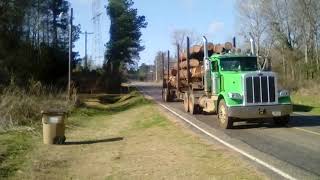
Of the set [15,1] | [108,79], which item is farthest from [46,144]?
[108,79]

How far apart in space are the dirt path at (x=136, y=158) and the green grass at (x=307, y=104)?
31.0 ft

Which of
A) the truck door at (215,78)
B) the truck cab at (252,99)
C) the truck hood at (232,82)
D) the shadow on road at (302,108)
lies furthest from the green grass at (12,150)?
the shadow on road at (302,108)

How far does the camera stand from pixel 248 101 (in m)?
20.2

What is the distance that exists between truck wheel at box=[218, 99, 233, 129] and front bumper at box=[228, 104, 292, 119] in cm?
40

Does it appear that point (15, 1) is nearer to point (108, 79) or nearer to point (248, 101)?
point (108, 79)

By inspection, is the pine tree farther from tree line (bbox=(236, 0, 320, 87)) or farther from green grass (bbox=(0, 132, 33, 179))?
green grass (bbox=(0, 132, 33, 179))

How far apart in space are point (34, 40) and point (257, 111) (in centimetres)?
4399

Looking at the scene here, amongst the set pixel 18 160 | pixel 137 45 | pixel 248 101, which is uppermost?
pixel 137 45

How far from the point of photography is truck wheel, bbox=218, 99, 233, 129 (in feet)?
66.6

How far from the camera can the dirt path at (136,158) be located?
38.7 feet

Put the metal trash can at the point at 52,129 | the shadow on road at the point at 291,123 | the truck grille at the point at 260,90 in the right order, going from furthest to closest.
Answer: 1. the shadow on road at the point at 291,123
2. the truck grille at the point at 260,90
3. the metal trash can at the point at 52,129

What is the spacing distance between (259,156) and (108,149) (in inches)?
193

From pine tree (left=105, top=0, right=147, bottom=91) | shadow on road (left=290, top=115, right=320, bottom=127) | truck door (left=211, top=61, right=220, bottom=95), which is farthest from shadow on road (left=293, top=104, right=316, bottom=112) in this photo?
pine tree (left=105, top=0, right=147, bottom=91)

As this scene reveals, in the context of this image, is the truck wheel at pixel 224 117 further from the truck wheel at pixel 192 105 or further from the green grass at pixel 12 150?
the green grass at pixel 12 150
